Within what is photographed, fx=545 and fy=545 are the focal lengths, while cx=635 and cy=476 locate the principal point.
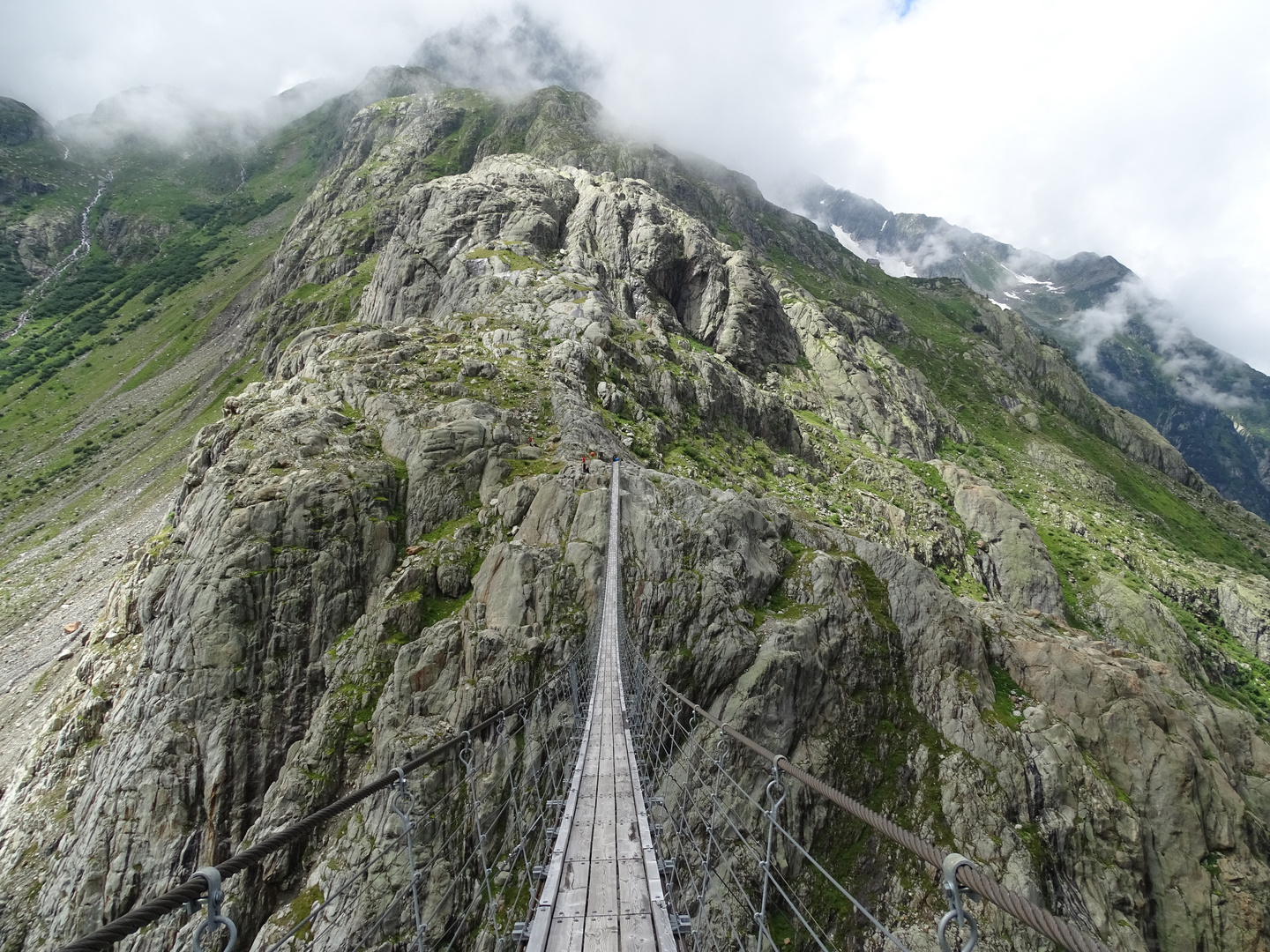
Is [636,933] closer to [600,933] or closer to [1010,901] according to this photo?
[600,933]

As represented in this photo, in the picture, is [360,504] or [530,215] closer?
[360,504]

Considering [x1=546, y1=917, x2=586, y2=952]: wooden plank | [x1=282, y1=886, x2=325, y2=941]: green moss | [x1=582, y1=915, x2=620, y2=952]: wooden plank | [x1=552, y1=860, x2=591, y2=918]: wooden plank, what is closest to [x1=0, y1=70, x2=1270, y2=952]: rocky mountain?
[x1=282, y1=886, x2=325, y2=941]: green moss

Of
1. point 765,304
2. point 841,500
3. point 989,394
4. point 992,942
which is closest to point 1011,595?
point 841,500

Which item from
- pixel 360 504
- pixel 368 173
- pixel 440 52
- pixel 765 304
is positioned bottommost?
pixel 360 504

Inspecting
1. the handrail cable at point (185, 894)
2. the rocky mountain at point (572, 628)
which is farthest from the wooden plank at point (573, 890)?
the rocky mountain at point (572, 628)

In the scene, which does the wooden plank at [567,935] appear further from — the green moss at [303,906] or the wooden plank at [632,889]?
the green moss at [303,906]

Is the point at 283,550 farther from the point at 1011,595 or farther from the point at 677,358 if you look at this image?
the point at 1011,595
